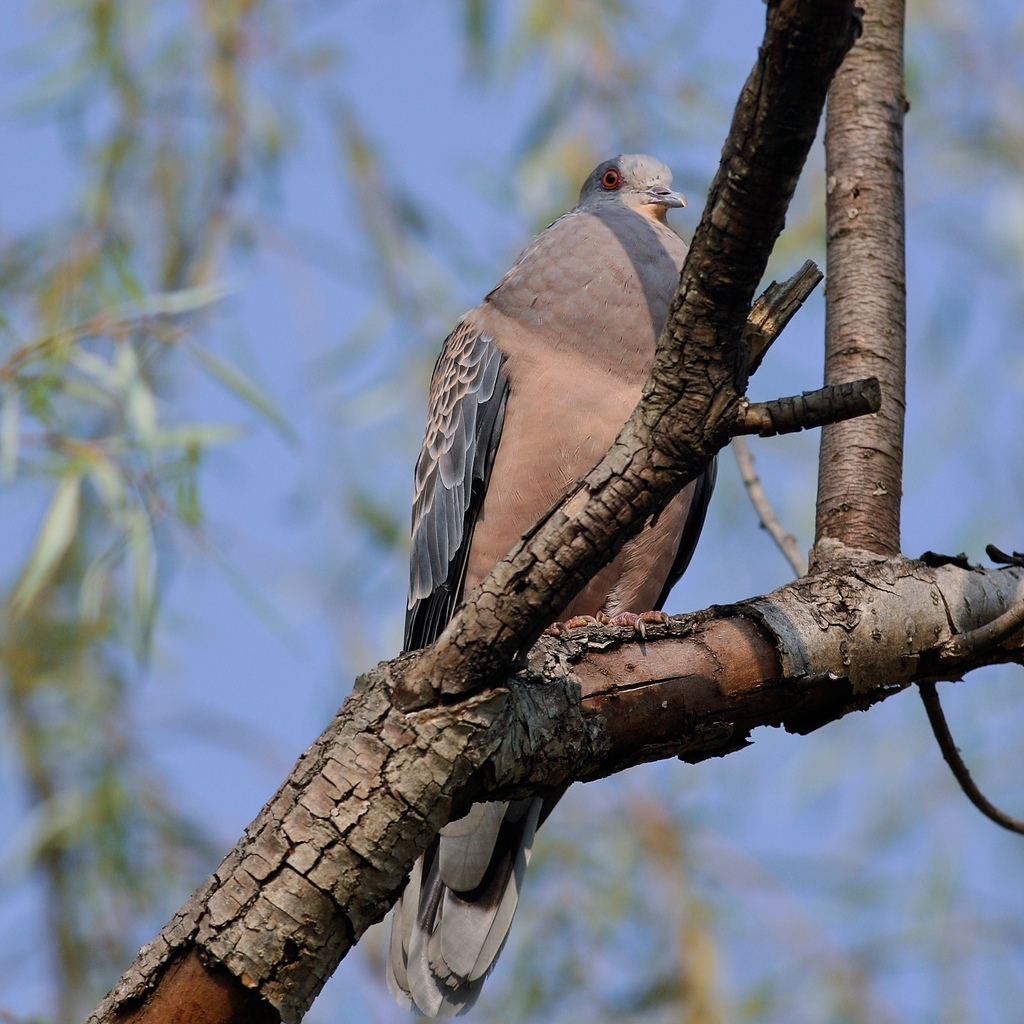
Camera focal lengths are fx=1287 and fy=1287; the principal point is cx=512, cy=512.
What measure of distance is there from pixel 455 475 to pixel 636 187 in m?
1.34

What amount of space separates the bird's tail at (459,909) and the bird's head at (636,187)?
206 cm

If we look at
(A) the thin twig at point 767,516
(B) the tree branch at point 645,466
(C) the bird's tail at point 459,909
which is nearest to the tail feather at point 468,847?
(C) the bird's tail at point 459,909

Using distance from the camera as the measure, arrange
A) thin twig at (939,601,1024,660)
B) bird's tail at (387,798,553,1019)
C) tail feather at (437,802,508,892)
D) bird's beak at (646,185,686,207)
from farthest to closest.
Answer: bird's beak at (646,185,686,207) < tail feather at (437,802,508,892) < bird's tail at (387,798,553,1019) < thin twig at (939,601,1024,660)

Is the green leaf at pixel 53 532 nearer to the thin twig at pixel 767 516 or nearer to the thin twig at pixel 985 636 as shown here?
the thin twig at pixel 767 516

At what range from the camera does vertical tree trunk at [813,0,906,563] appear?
3.04 meters

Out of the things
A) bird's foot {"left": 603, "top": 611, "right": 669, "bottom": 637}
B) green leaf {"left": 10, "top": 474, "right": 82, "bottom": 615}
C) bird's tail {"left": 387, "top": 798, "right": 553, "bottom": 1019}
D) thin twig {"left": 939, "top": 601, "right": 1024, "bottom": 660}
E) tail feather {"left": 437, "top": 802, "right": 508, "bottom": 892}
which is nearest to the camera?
bird's foot {"left": 603, "top": 611, "right": 669, "bottom": 637}

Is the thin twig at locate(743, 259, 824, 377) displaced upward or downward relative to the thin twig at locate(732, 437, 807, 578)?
downward

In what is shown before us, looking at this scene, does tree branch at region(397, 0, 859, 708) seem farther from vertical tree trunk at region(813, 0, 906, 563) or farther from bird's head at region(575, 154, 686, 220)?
bird's head at region(575, 154, 686, 220)

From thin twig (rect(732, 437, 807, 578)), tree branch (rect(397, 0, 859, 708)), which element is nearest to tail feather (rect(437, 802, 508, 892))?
thin twig (rect(732, 437, 807, 578))

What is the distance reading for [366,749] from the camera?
→ 6.86 feet

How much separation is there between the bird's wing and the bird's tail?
0.58 metres

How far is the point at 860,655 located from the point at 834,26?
4.32 feet

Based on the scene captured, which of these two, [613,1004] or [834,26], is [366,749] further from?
[613,1004]

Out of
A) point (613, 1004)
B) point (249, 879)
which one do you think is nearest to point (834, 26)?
point (249, 879)
